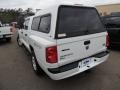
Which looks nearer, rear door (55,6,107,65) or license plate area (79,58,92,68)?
rear door (55,6,107,65)

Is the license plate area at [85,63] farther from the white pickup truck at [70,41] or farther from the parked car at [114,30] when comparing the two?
the parked car at [114,30]

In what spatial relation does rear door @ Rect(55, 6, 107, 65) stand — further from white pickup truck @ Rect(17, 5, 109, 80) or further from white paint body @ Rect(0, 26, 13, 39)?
white paint body @ Rect(0, 26, 13, 39)

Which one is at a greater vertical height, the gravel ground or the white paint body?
the white paint body

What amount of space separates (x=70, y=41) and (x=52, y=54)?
18.3 inches

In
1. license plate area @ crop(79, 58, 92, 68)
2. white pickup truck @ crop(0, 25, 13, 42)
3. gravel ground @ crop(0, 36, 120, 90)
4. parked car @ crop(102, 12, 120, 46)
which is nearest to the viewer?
license plate area @ crop(79, 58, 92, 68)

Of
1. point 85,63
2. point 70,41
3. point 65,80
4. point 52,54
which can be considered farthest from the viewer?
point 65,80

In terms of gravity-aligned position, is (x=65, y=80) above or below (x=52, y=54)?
below

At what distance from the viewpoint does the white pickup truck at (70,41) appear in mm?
2881

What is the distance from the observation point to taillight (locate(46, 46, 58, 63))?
111 inches

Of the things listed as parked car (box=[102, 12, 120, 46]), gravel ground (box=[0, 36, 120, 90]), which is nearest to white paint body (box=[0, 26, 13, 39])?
gravel ground (box=[0, 36, 120, 90])

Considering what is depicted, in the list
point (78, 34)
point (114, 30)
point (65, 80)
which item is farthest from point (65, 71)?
point (114, 30)

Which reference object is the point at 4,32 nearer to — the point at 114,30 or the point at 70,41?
the point at 114,30

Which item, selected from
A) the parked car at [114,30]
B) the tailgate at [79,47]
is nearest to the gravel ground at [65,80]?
the tailgate at [79,47]

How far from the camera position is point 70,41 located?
2.95 m
